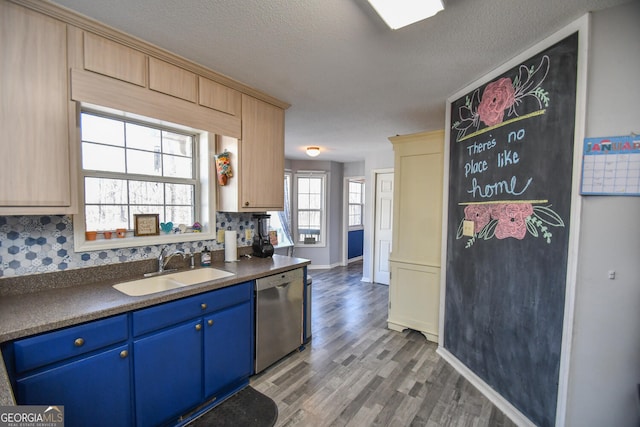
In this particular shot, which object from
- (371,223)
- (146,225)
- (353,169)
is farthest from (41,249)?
(353,169)

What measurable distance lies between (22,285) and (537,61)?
3407 mm

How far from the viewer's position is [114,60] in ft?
5.56

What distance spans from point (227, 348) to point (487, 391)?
1988mm

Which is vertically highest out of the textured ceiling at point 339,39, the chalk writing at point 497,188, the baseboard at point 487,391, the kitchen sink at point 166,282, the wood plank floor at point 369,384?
the textured ceiling at point 339,39

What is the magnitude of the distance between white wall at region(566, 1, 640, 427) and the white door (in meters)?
3.37

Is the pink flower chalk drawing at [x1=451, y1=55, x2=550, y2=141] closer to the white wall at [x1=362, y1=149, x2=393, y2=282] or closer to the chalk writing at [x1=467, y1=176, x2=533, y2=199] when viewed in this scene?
the chalk writing at [x1=467, y1=176, x2=533, y2=199]

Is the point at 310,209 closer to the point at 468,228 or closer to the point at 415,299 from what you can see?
the point at 415,299

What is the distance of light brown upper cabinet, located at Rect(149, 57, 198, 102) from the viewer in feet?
6.13

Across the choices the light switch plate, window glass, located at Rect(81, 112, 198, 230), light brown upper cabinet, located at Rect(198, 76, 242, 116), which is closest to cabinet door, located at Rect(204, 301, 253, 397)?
window glass, located at Rect(81, 112, 198, 230)

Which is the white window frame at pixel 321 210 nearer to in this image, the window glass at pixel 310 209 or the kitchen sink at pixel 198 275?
the window glass at pixel 310 209

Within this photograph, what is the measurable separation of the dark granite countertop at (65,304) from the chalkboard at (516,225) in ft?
6.23

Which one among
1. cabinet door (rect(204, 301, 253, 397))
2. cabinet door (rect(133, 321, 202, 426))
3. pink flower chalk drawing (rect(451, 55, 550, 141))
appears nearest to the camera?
cabinet door (rect(133, 321, 202, 426))

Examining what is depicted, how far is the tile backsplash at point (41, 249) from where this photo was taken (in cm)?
157

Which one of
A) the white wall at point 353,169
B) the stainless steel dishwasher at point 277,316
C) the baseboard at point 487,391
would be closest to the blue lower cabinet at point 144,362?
the stainless steel dishwasher at point 277,316
